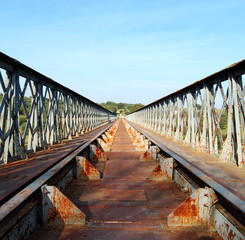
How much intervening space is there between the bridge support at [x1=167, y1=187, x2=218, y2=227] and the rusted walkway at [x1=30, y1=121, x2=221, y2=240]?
0.50 feet

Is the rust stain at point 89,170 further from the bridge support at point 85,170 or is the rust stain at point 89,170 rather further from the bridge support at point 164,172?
the bridge support at point 164,172

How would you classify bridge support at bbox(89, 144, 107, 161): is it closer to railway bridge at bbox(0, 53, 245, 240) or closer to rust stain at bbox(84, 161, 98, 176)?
railway bridge at bbox(0, 53, 245, 240)

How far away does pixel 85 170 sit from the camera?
5660 millimetres

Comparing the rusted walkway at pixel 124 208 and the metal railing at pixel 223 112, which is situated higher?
the metal railing at pixel 223 112

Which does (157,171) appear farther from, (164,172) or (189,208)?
(189,208)

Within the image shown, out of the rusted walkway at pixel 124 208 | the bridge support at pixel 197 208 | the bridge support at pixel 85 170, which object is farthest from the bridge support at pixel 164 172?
the bridge support at pixel 197 208

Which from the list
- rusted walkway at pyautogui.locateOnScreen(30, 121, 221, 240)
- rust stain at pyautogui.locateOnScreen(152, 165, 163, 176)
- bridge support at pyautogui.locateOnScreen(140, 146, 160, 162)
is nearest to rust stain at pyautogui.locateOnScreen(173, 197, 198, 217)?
rusted walkway at pyautogui.locateOnScreen(30, 121, 221, 240)

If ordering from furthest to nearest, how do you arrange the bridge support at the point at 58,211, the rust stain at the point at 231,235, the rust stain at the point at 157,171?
1. the rust stain at the point at 157,171
2. the bridge support at the point at 58,211
3. the rust stain at the point at 231,235

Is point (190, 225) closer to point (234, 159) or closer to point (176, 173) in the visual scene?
point (176, 173)

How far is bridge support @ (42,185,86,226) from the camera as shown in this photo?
10.9 ft

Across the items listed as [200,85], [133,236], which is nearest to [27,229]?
[133,236]

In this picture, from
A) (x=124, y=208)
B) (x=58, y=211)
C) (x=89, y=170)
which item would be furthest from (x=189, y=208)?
(x=89, y=170)

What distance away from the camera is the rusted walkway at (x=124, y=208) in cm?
307

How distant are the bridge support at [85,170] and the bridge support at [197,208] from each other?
8.20 feet
